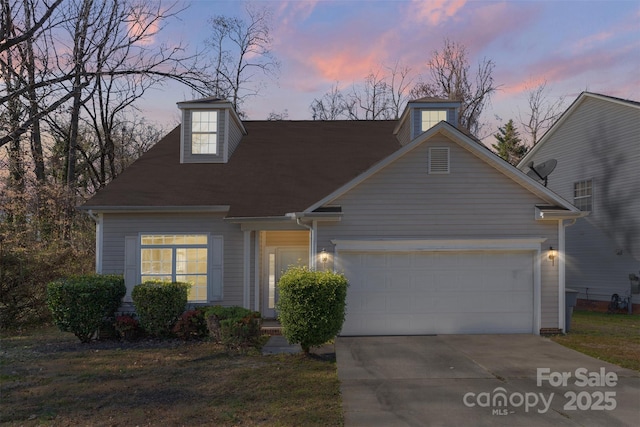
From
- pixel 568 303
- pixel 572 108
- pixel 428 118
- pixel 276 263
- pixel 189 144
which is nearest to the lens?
pixel 568 303

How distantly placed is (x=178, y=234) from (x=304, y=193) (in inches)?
139

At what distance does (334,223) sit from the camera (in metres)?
9.71

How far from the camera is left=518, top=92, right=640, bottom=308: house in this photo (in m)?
14.3

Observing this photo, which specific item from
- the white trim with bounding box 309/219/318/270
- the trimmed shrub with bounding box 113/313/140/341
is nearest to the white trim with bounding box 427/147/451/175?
the white trim with bounding box 309/219/318/270

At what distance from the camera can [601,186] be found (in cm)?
1561

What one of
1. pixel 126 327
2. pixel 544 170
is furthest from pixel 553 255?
pixel 126 327

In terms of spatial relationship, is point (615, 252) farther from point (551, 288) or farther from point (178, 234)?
point (178, 234)

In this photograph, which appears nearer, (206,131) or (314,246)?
(314,246)

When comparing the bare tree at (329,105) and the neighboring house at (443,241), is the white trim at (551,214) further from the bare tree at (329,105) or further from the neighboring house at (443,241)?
the bare tree at (329,105)

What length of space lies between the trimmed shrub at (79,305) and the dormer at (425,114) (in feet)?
31.0

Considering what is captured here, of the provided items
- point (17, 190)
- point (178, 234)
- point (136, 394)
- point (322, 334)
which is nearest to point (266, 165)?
point (178, 234)

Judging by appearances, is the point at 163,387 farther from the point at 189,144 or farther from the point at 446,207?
the point at 189,144

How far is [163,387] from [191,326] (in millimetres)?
3323

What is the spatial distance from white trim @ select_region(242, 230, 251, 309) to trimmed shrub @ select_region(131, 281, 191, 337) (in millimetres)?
1869
